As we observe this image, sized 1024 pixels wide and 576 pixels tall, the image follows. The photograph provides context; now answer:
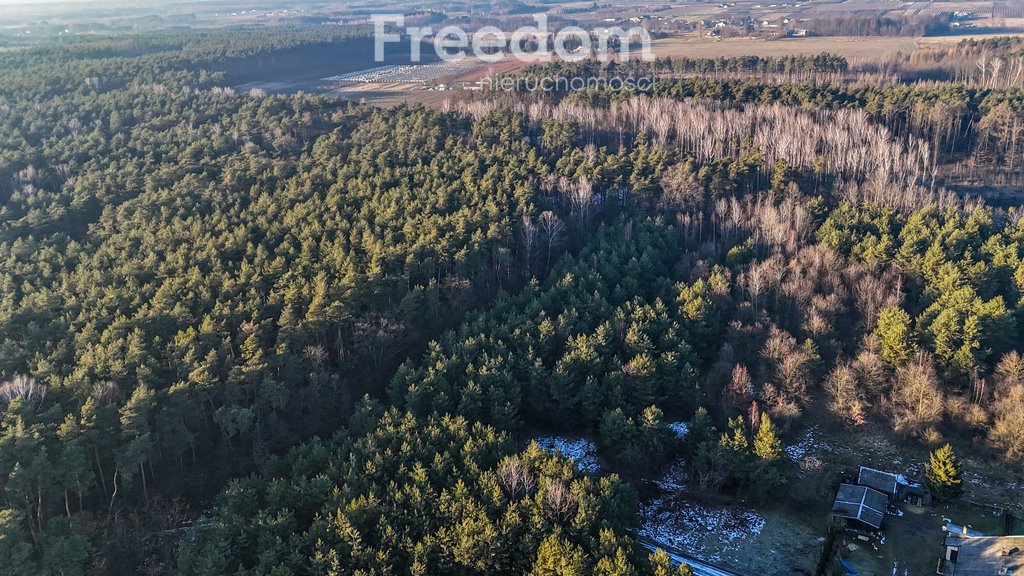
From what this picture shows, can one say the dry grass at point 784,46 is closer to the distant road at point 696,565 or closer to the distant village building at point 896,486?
the distant village building at point 896,486

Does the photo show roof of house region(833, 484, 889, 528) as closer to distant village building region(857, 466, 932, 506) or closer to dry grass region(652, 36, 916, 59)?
distant village building region(857, 466, 932, 506)

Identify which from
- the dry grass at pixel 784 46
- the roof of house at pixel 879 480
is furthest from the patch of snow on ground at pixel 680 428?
the dry grass at pixel 784 46

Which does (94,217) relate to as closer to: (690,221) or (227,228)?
(227,228)

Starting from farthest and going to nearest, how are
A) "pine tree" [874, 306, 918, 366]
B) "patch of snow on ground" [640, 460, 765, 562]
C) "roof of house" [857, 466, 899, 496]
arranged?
1. "pine tree" [874, 306, 918, 366]
2. "roof of house" [857, 466, 899, 496]
3. "patch of snow on ground" [640, 460, 765, 562]

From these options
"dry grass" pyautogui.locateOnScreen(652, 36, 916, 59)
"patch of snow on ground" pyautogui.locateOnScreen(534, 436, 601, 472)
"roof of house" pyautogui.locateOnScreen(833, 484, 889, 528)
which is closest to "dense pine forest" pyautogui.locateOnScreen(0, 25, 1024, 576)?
"patch of snow on ground" pyautogui.locateOnScreen(534, 436, 601, 472)

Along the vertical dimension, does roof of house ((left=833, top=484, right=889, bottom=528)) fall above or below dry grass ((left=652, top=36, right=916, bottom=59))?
below
